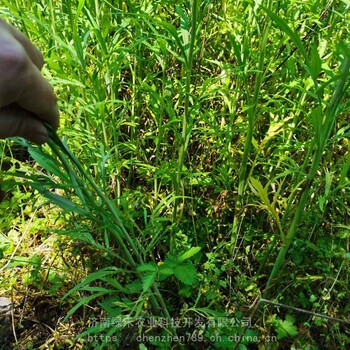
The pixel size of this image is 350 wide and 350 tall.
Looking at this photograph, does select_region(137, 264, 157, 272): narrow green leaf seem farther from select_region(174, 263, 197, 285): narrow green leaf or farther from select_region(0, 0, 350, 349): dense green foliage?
select_region(174, 263, 197, 285): narrow green leaf

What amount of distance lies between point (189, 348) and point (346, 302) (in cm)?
64

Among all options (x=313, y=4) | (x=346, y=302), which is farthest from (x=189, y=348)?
(x=313, y=4)

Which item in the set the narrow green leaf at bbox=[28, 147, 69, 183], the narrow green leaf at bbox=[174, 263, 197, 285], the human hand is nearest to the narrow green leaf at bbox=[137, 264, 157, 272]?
the narrow green leaf at bbox=[174, 263, 197, 285]

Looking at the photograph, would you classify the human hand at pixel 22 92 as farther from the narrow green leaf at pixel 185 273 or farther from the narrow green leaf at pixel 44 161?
the narrow green leaf at pixel 185 273

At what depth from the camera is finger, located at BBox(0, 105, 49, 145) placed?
30.7 inches

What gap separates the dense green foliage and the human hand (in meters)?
0.53

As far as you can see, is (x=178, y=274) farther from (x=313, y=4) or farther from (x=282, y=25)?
(x=313, y=4)

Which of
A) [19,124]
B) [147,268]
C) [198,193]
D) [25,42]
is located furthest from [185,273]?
[25,42]

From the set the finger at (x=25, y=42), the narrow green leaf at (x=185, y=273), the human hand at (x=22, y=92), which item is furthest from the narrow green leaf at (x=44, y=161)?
the narrow green leaf at (x=185, y=273)

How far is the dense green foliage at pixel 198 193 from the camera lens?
1.46m

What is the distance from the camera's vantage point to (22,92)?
72 centimetres

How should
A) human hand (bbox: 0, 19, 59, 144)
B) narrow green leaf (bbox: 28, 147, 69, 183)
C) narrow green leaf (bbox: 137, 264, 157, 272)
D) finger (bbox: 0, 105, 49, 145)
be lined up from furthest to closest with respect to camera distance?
narrow green leaf (bbox: 137, 264, 157, 272) < narrow green leaf (bbox: 28, 147, 69, 183) < finger (bbox: 0, 105, 49, 145) < human hand (bbox: 0, 19, 59, 144)

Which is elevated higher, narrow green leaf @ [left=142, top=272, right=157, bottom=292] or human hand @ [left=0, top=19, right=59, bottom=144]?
human hand @ [left=0, top=19, right=59, bottom=144]

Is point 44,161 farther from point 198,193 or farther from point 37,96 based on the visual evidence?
point 198,193
